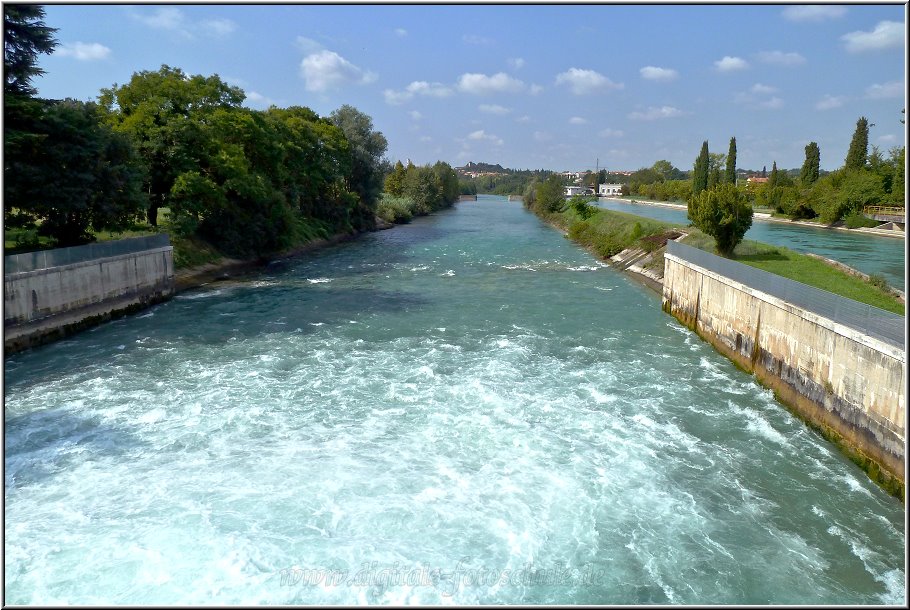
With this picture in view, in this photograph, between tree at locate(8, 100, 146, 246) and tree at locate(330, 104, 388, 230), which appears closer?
tree at locate(8, 100, 146, 246)

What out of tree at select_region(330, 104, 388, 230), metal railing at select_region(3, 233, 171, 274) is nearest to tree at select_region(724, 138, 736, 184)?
tree at select_region(330, 104, 388, 230)

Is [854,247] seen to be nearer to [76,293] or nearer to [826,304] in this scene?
[826,304]

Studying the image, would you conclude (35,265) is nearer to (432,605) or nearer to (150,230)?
(150,230)

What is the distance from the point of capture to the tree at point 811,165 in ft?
302

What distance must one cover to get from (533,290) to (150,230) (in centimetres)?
2260

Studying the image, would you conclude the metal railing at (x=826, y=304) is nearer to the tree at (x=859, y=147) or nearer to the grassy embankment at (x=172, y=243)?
the grassy embankment at (x=172, y=243)

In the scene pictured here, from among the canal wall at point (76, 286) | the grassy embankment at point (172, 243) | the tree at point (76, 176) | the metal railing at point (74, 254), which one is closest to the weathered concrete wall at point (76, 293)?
the canal wall at point (76, 286)

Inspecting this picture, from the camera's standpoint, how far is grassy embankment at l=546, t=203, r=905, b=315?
22141mm

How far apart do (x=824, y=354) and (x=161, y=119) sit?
34729 mm

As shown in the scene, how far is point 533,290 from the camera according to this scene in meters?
32.6

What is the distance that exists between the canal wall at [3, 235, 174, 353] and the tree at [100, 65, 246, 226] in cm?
593

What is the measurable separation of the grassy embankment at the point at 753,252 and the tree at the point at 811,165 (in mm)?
47811

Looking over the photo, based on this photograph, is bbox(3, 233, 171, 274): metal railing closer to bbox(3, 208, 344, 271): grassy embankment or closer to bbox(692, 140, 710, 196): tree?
bbox(3, 208, 344, 271): grassy embankment

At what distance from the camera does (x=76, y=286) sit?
23406 mm
